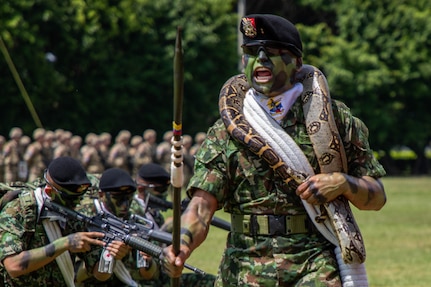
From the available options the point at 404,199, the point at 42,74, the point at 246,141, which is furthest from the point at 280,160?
the point at 42,74

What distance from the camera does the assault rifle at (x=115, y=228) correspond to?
29.8 ft

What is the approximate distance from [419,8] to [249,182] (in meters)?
45.2

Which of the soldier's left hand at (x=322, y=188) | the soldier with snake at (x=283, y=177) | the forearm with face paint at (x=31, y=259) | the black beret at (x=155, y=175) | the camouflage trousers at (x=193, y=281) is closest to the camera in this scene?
the soldier's left hand at (x=322, y=188)

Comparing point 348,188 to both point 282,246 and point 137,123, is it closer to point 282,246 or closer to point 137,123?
point 282,246

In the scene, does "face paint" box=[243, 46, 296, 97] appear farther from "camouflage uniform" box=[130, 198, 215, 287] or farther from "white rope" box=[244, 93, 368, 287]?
"camouflage uniform" box=[130, 198, 215, 287]

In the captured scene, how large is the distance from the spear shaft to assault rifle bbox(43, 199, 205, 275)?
9.59 feet

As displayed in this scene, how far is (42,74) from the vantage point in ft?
129

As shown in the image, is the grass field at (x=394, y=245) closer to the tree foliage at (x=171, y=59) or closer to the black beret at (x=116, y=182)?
the black beret at (x=116, y=182)

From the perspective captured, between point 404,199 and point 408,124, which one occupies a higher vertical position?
point 408,124

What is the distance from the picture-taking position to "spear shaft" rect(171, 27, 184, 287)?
215 inches

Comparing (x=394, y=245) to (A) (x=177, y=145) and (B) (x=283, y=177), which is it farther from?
(A) (x=177, y=145)

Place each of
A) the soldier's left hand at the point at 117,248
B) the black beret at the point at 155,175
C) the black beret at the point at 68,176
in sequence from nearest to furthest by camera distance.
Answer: the black beret at the point at 68,176, the soldier's left hand at the point at 117,248, the black beret at the point at 155,175

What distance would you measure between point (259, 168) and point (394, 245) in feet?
48.1

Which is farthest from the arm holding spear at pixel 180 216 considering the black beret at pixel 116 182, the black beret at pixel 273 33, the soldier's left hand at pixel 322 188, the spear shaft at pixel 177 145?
the black beret at pixel 116 182
